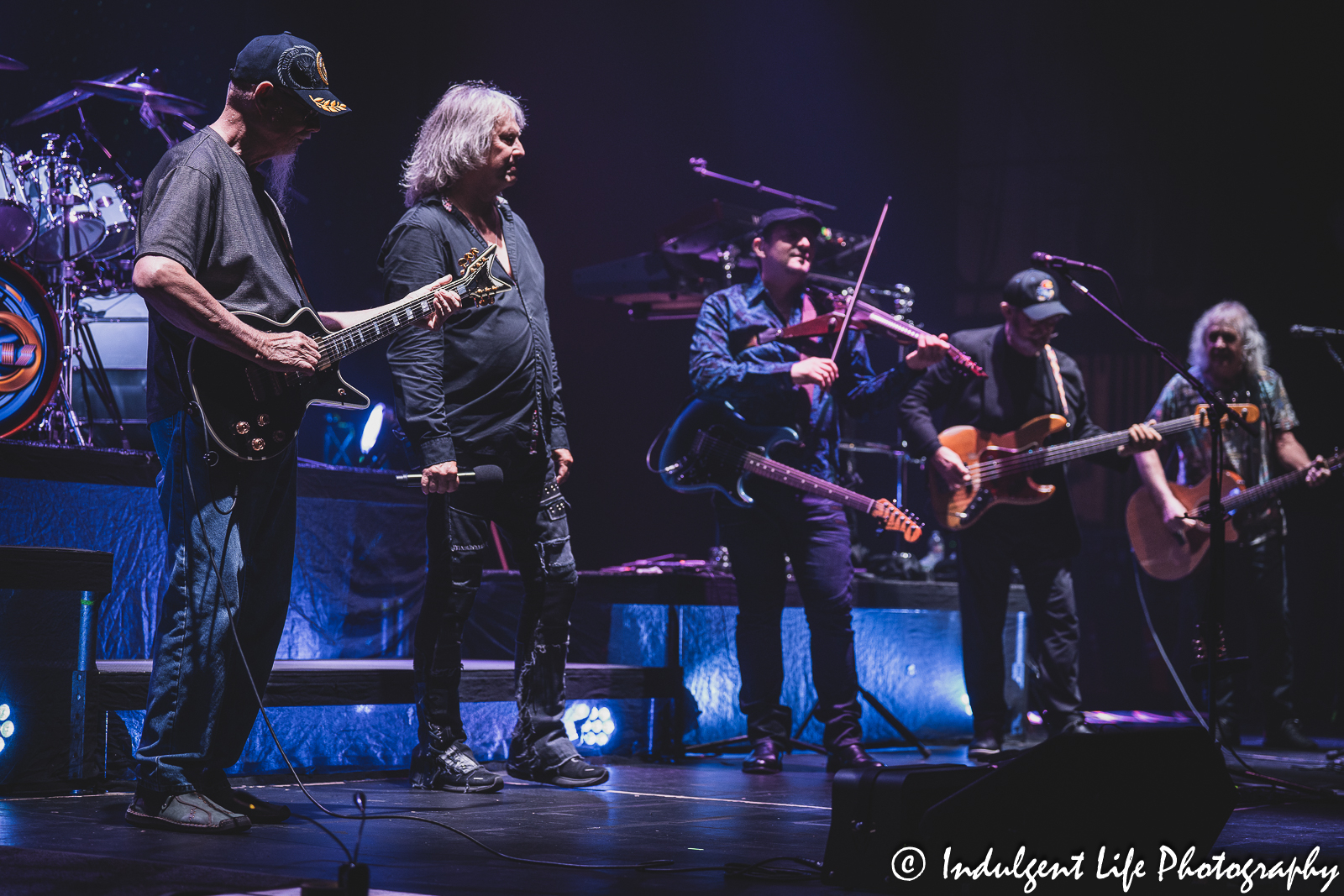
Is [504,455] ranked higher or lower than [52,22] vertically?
lower

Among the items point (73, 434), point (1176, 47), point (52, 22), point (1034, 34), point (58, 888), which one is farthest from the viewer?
point (1034, 34)

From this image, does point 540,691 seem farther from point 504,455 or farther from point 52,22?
point 52,22

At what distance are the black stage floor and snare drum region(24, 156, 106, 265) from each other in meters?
3.84

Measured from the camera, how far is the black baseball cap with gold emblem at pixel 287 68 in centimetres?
315

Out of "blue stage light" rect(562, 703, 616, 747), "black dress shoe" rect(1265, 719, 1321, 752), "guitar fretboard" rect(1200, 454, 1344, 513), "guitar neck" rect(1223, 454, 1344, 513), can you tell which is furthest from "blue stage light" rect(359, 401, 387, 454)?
"black dress shoe" rect(1265, 719, 1321, 752)

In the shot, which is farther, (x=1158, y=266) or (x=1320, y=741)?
(x=1158, y=266)

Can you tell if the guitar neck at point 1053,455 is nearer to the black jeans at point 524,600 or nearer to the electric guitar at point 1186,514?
the electric guitar at point 1186,514

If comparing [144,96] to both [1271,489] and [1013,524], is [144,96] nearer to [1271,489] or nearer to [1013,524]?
[1013,524]

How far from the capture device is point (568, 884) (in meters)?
2.44

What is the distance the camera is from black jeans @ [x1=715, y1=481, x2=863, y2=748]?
4844 millimetres

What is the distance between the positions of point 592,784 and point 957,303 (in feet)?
21.7

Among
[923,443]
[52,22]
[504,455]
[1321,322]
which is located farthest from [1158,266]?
[52,22]

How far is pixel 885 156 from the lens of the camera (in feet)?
32.2

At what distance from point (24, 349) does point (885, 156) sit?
6596mm
